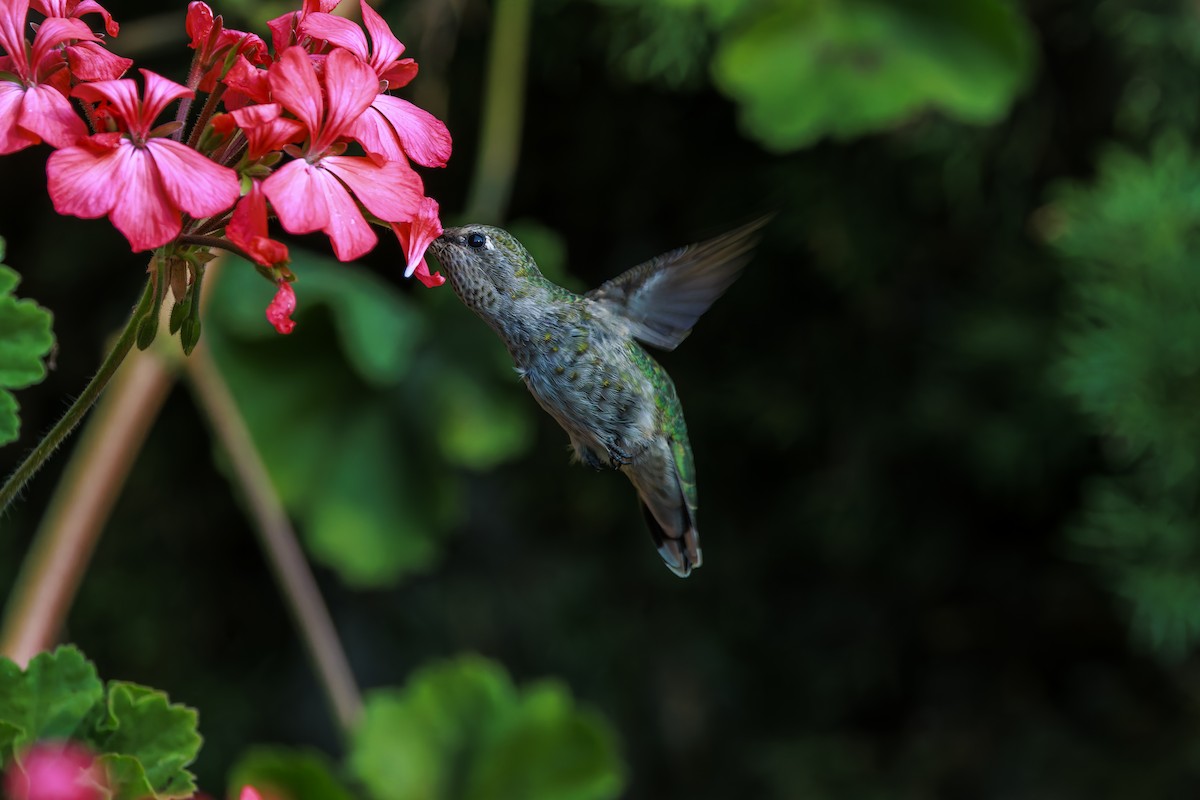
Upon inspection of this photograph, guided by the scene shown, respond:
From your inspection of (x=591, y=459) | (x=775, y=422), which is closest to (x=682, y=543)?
(x=591, y=459)

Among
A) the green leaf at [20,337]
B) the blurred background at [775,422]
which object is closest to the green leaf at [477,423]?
the blurred background at [775,422]

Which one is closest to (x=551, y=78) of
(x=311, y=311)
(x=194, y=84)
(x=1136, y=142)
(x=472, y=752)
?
(x=311, y=311)

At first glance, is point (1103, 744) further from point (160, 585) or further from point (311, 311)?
point (160, 585)

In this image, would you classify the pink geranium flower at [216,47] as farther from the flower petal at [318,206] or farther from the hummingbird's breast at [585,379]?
the hummingbird's breast at [585,379]

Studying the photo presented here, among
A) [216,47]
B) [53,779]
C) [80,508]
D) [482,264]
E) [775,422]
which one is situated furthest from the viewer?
[775,422]

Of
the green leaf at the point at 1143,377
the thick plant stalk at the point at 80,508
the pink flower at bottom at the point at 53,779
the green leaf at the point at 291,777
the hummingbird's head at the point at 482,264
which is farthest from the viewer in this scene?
the green leaf at the point at 1143,377

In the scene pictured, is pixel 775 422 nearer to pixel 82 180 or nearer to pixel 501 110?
pixel 501 110
